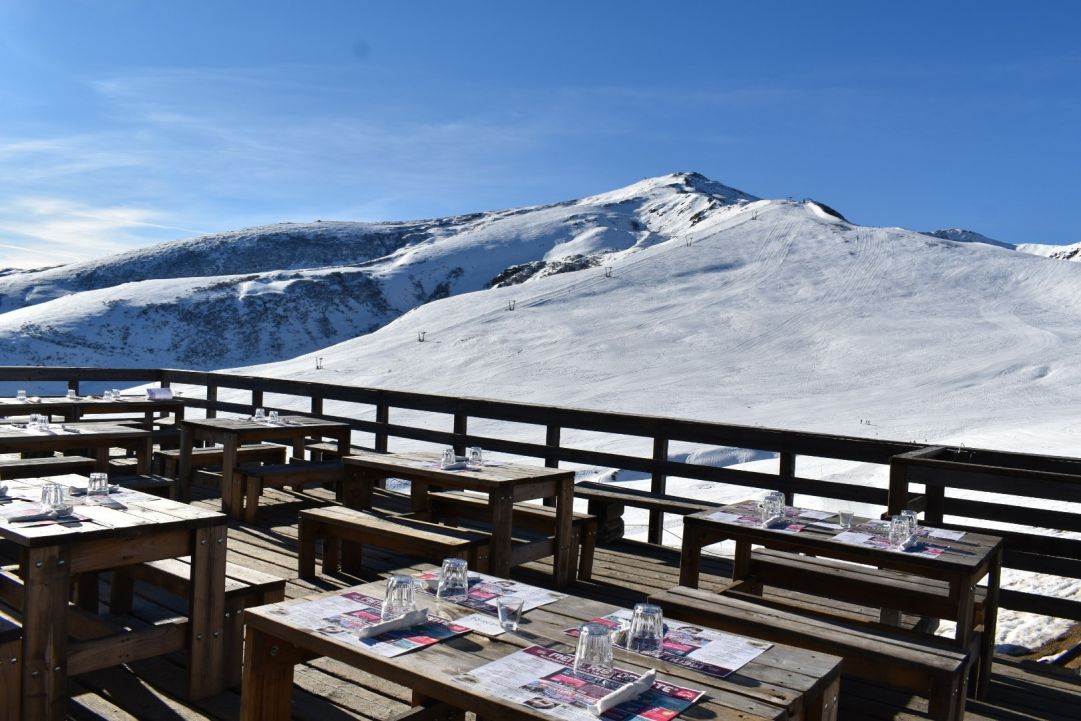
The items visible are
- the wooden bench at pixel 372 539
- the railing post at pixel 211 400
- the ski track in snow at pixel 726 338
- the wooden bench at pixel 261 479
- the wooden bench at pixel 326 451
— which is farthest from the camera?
the ski track in snow at pixel 726 338

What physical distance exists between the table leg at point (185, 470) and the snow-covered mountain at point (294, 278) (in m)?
46.8

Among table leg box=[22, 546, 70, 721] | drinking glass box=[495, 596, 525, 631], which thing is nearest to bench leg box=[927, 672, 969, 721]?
drinking glass box=[495, 596, 525, 631]

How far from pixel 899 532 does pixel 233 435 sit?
5471mm

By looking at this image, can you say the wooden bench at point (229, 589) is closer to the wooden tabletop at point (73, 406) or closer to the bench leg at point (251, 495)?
the bench leg at point (251, 495)

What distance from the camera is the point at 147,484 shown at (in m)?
7.13

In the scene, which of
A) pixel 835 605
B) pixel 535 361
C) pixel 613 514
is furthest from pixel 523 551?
pixel 535 361

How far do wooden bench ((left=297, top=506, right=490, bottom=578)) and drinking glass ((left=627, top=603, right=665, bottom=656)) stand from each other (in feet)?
8.90

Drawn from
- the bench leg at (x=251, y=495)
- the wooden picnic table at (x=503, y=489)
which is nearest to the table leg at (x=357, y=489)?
the wooden picnic table at (x=503, y=489)

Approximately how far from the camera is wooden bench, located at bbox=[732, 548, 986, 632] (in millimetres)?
4270

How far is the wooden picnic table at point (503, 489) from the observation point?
566 centimetres

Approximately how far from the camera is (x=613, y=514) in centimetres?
739

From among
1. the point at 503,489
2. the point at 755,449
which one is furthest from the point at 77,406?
the point at 755,449

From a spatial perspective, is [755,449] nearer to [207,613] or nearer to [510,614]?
[207,613]

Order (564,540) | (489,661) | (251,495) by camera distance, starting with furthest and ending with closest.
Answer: (251,495) → (564,540) → (489,661)
